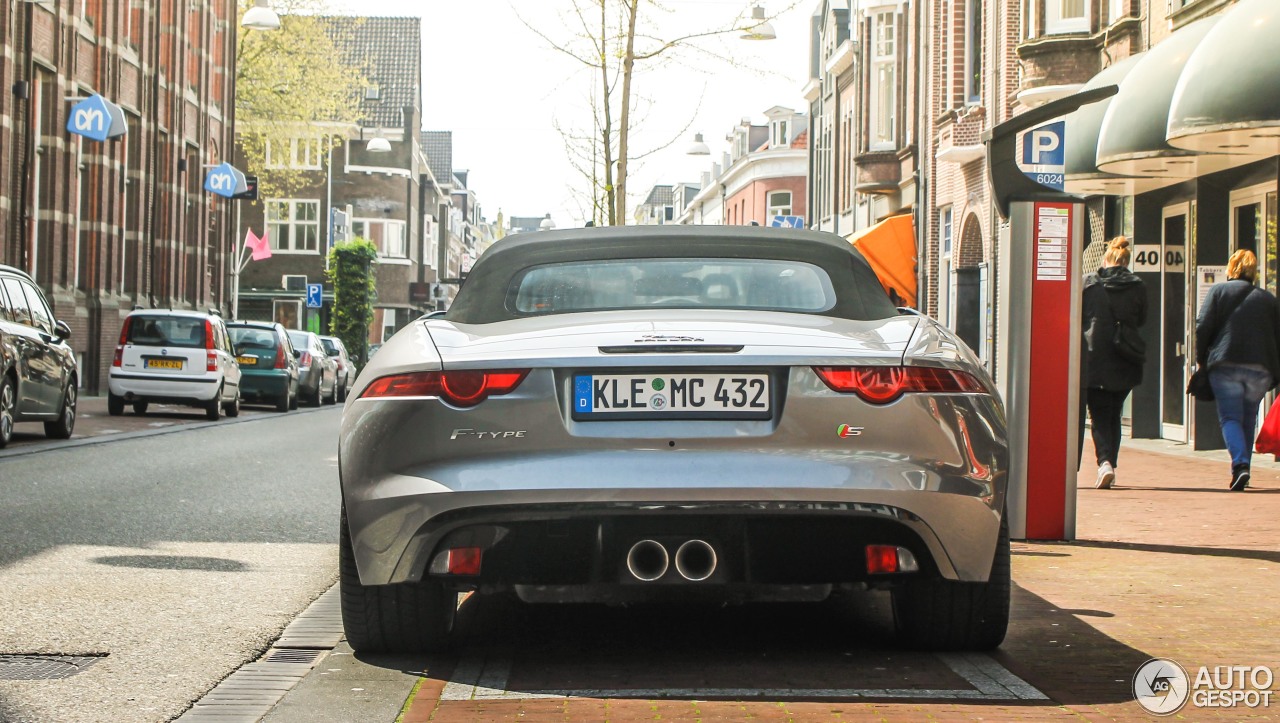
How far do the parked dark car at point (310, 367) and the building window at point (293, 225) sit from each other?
36.7 meters

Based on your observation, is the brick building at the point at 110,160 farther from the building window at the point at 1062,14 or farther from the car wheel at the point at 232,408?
the building window at the point at 1062,14

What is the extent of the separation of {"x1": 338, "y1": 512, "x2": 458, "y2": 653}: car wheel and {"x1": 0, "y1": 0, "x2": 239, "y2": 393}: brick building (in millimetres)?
25771

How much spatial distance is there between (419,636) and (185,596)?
2.01 metres

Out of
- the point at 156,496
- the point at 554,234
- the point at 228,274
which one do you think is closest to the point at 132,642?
the point at 554,234

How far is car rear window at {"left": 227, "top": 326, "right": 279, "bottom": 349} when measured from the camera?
29.5 meters

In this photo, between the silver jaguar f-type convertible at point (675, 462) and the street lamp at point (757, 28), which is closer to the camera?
the silver jaguar f-type convertible at point (675, 462)

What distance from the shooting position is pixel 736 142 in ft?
312

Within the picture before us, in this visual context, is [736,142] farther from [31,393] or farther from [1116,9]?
[31,393]

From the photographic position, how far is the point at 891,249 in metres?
25.4

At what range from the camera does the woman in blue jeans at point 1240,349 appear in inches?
488

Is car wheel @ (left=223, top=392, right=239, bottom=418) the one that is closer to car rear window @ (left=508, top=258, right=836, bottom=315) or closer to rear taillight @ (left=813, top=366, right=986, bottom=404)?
car rear window @ (left=508, top=258, right=836, bottom=315)

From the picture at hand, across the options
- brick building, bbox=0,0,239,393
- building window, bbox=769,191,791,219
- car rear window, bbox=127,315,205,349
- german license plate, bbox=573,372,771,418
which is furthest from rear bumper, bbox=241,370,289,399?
building window, bbox=769,191,791,219

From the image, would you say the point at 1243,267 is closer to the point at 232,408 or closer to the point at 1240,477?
the point at 1240,477

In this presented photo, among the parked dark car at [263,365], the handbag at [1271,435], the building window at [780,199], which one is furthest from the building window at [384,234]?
the handbag at [1271,435]
